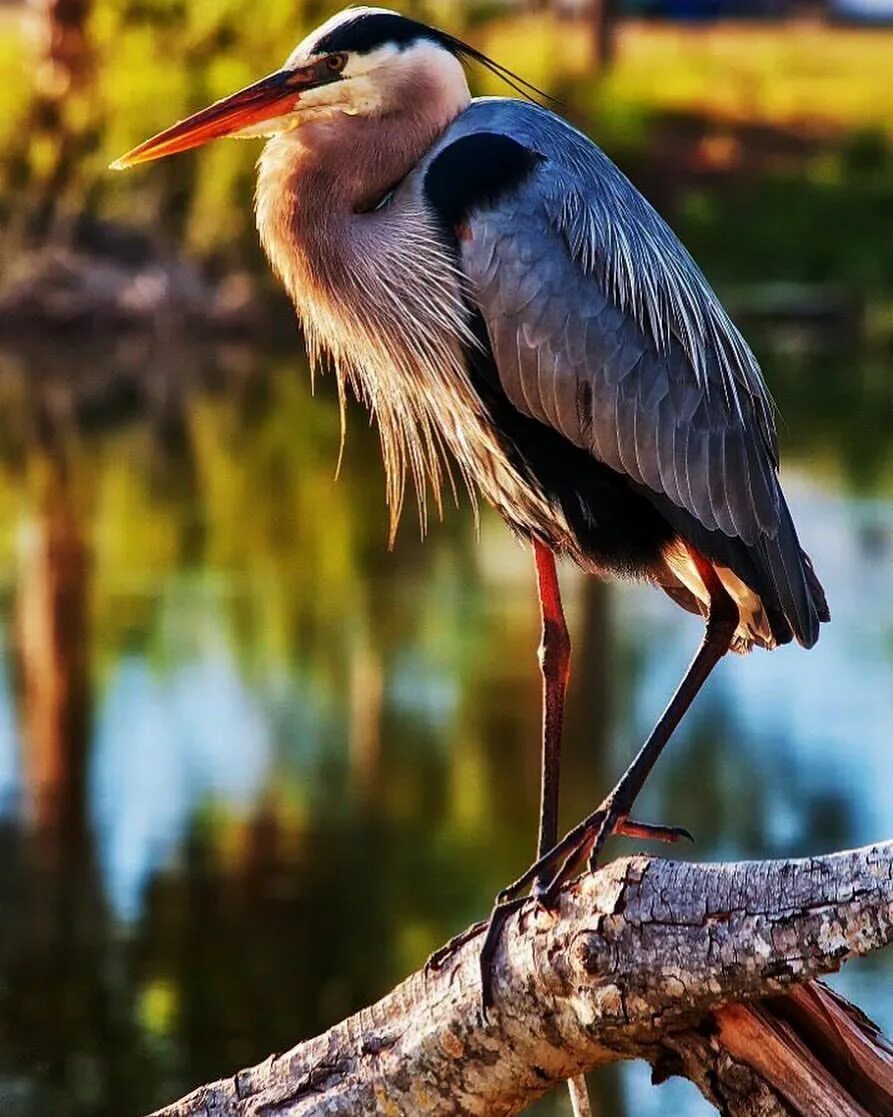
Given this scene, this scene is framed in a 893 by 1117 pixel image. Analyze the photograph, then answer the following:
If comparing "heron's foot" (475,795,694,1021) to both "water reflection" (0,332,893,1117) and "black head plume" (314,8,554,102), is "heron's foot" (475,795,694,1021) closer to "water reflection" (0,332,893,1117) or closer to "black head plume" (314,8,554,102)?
"black head plume" (314,8,554,102)

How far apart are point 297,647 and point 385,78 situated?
8.88 m

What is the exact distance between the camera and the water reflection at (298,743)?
7988 millimetres

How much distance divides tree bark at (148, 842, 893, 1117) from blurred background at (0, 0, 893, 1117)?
3.57 metres

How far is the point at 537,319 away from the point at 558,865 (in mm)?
976

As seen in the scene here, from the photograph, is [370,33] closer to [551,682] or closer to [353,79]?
[353,79]

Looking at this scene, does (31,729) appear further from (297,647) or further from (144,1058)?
(144,1058)

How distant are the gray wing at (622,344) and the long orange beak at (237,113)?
1.02 feet

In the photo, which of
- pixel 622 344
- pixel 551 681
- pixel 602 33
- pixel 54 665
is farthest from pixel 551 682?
pixel 602 33

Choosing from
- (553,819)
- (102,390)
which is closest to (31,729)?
(553,819)

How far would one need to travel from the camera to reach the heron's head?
3.75 meters

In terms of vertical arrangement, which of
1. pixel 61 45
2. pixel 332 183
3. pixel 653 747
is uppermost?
pixel 61 45

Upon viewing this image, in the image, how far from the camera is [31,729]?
11102 mm

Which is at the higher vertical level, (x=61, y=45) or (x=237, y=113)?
(x=61, y=45)

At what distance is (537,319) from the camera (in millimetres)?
3850
